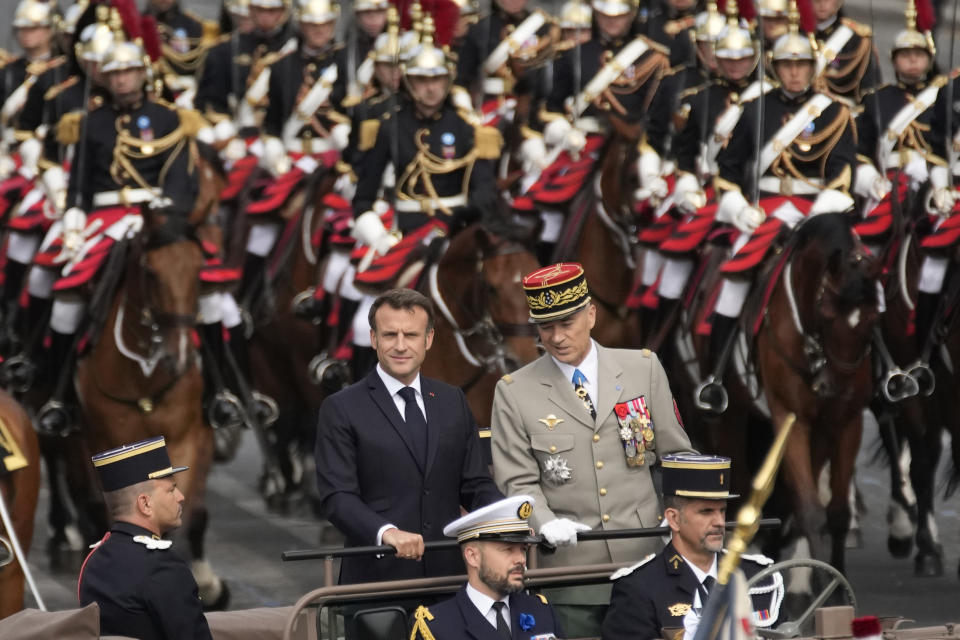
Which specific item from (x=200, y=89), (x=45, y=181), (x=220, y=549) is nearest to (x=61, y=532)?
(x=220, y=549)

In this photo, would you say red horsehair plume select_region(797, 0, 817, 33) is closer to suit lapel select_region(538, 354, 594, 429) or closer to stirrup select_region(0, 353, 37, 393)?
stirrup select_region(0, 353, 37, 393)

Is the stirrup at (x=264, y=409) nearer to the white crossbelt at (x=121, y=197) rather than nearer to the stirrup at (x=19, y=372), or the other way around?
the stirrup at (x=19, y=372)

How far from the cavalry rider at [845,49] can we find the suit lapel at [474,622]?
27.7 feet

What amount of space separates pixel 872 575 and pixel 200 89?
7.51 m

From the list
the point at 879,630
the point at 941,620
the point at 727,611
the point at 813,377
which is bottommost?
the point at 941,620

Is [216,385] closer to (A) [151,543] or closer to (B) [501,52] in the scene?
(A) [151,543]

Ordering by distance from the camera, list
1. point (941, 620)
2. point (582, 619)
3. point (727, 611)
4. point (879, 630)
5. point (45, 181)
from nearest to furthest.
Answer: point (727, 611), point (879, 630), point (582, 619), point (941, 620), point (45, 181)

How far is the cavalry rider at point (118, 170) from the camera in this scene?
1161 centimetres

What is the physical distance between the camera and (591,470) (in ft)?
22.9

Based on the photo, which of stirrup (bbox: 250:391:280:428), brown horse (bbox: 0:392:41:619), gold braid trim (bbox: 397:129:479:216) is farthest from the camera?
stirrup (bbox: 250:391:280:428)

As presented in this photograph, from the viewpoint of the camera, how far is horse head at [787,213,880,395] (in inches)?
404

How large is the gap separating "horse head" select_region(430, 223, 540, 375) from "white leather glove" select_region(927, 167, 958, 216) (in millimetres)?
2546

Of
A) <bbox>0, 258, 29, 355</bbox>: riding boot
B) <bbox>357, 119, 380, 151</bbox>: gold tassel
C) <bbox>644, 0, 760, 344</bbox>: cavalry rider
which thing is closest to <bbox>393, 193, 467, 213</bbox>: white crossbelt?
<bbox>357, 119, 380, 151</bbox>: gold tassel

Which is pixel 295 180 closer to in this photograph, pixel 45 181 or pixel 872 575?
pixel 45 181
